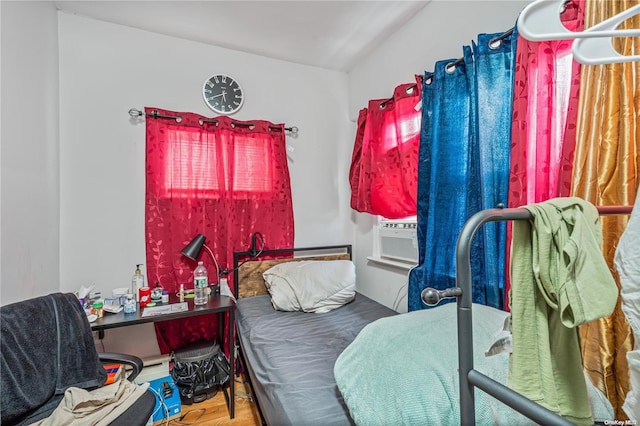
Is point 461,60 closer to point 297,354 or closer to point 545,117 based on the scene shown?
point 545,117

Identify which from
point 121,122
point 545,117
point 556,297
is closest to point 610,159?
point 545,117

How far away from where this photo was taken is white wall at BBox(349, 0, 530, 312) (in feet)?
5.04

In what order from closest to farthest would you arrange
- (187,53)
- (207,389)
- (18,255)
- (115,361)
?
(18,255) < (115,361) < (207,389) < (187,53)

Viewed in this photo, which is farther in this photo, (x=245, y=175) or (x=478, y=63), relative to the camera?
(x=245, y=175)

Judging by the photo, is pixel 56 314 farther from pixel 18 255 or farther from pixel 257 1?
pixel 257 1

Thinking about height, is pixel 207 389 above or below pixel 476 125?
below

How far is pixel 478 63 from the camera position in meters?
1.43

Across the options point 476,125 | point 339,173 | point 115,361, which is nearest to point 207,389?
point 115,361

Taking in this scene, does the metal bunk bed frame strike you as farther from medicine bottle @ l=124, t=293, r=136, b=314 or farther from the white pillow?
medicine bottle @ l=124, t=293, r=136, b=314

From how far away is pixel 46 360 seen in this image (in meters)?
1.22

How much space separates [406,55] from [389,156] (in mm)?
757

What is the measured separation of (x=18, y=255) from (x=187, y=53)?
1.81 meters

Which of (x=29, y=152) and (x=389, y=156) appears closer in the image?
(x=29, y=152)

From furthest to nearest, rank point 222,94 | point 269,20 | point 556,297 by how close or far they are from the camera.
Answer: point 222,94 < point 269,20 < point 556,297
